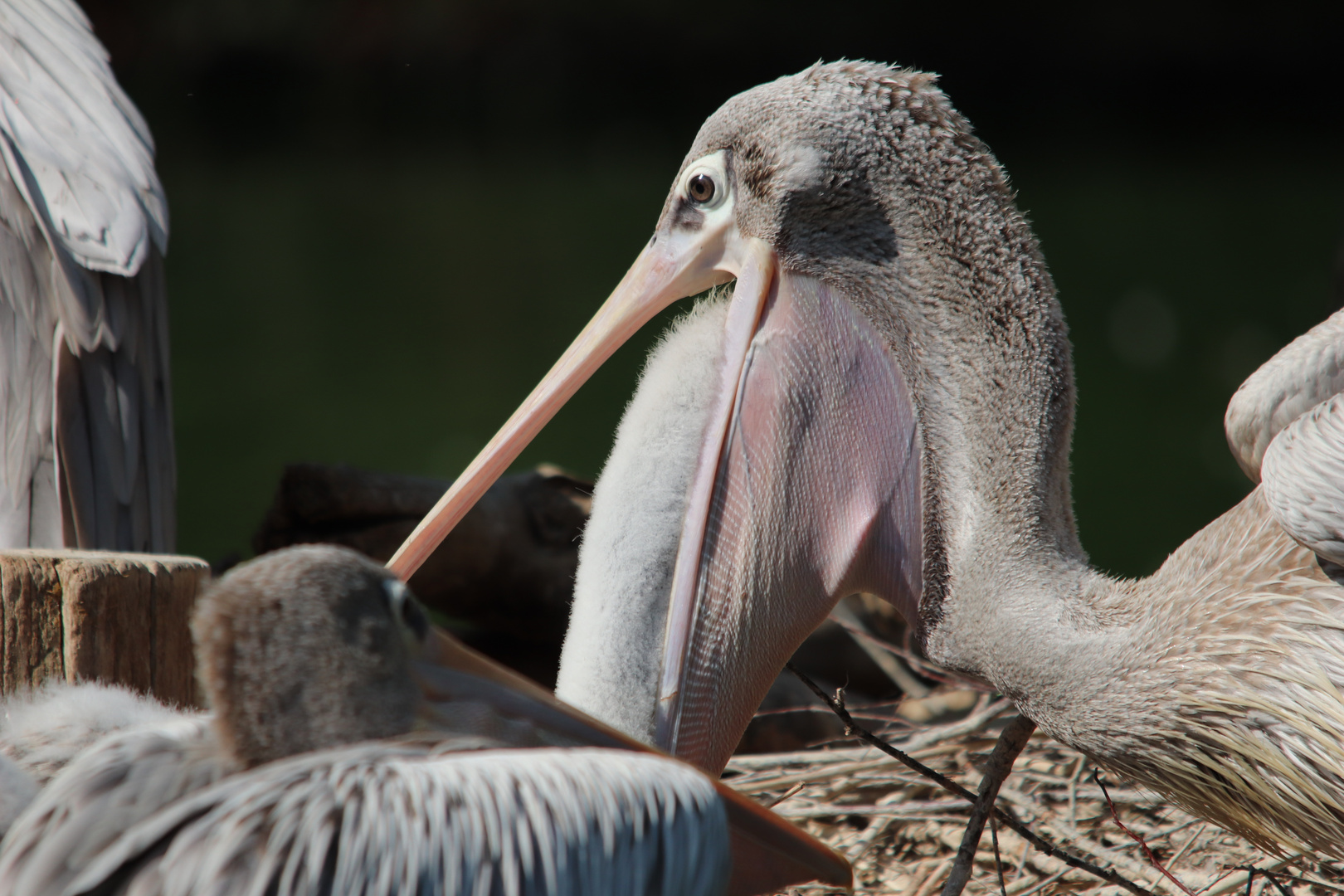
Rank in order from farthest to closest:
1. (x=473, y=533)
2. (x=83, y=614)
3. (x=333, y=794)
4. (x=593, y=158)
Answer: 1. (x=593, y=158)
2. (x=473, y=533)
3. (x=83, y=614)
4. (x=333, y=794)

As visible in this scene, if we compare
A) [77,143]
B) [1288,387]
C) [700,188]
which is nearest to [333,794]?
[700,188]

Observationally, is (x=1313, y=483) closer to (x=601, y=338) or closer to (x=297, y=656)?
(x=601, y=338)

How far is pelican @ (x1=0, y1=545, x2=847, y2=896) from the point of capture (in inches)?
35.5

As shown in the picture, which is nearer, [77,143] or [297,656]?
[297,656]

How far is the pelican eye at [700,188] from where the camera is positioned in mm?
1502

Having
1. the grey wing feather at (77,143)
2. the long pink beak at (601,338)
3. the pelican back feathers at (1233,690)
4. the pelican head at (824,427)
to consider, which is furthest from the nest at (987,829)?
the grey wing feather at (77,143)

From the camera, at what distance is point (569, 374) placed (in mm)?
1521

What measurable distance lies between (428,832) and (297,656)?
0.18 meters

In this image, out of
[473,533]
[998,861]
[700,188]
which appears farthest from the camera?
[473,533]

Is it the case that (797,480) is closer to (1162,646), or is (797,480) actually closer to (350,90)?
(1162,646)

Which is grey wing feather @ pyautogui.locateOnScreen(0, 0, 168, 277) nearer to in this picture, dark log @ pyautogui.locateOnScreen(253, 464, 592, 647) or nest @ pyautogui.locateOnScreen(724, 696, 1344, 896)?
dark log @ pyautogui.locateOnScreen(253, 464, 592, 647)

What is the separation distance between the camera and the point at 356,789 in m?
0.93

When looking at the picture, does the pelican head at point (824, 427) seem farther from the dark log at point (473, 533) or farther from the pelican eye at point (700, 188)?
the dark log at point (473, 533)

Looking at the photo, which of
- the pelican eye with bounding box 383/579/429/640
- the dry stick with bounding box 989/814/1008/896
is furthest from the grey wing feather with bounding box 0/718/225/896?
the dry stick with bounding box 989/814/1008/896
